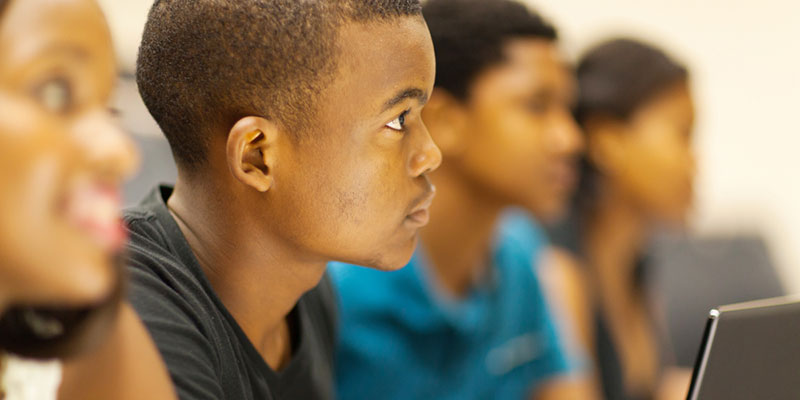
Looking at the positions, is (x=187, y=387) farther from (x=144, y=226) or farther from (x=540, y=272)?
(x=540, y=272)

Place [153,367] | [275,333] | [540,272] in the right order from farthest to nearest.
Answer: [540,272], [275,333], [153,367]

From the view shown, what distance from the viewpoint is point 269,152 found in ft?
2.03

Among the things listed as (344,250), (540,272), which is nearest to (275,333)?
(344,250)

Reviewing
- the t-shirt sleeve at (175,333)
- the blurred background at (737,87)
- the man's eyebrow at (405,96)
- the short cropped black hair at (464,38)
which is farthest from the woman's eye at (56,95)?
the blurred background at (737,87)

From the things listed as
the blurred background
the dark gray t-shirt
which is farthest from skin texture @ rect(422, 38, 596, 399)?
the blurred background

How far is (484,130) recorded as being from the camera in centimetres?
124

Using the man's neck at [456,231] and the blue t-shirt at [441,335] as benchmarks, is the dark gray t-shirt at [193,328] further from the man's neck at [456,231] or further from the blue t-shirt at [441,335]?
the man's neck at [456,231]

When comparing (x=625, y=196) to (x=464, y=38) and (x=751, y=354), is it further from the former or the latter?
(x=751, y=354)

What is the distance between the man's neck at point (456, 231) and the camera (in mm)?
1231

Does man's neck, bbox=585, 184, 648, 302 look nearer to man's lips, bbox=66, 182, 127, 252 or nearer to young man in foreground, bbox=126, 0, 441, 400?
young man in foreground, bbox=126, 0, 441, 400

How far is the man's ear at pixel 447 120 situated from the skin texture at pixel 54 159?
870mm

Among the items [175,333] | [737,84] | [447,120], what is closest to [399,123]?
[175,333]

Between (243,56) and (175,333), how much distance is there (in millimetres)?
195

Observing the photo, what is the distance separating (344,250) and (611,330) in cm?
104
